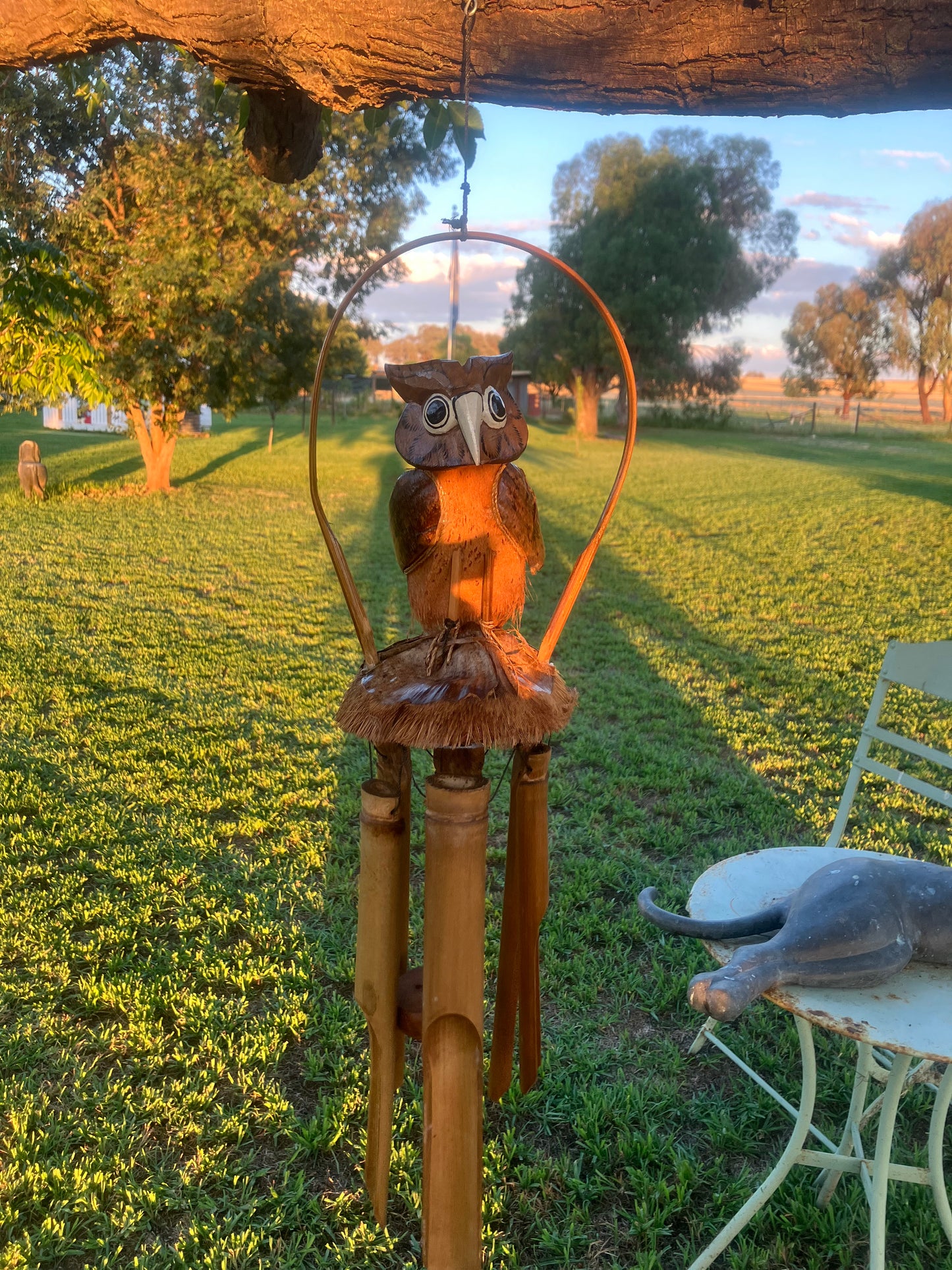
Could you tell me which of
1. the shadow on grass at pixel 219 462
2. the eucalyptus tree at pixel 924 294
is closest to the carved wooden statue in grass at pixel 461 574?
the shadow on grass at pixel 219 462

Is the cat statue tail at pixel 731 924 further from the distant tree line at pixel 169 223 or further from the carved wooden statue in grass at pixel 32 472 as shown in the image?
the carved wooden statue in grass at pixel 32 472

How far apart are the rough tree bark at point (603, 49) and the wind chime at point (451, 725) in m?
0.12

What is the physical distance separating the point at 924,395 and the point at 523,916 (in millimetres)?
43126

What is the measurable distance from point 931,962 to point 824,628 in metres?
5.59

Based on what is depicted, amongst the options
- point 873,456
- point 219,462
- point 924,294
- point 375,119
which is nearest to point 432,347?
point 375,119

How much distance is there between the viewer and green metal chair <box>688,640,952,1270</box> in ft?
4.60

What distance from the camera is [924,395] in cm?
3841

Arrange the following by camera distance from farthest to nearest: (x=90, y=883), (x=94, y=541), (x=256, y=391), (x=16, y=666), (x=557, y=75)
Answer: (x=256, y=391) → (x=94, y=541) → (x=16, y=666) → (x=90, y=883) → (x=557, y=75)

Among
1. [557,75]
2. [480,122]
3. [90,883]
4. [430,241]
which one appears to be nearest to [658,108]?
[557,75]

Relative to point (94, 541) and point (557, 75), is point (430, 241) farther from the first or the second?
point (94, 541)

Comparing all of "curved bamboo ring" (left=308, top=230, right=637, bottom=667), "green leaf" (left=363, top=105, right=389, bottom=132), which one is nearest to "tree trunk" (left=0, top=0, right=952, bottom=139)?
"curved bamboo ring" (left=308, top=230, right=637, bottom=667)

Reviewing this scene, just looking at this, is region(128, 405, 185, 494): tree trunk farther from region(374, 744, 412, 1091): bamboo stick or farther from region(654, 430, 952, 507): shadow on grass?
region(374, 744, 412, 1091): bamboo stick

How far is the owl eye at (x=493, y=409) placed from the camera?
1438 mm

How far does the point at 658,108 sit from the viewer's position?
4.75 feet
